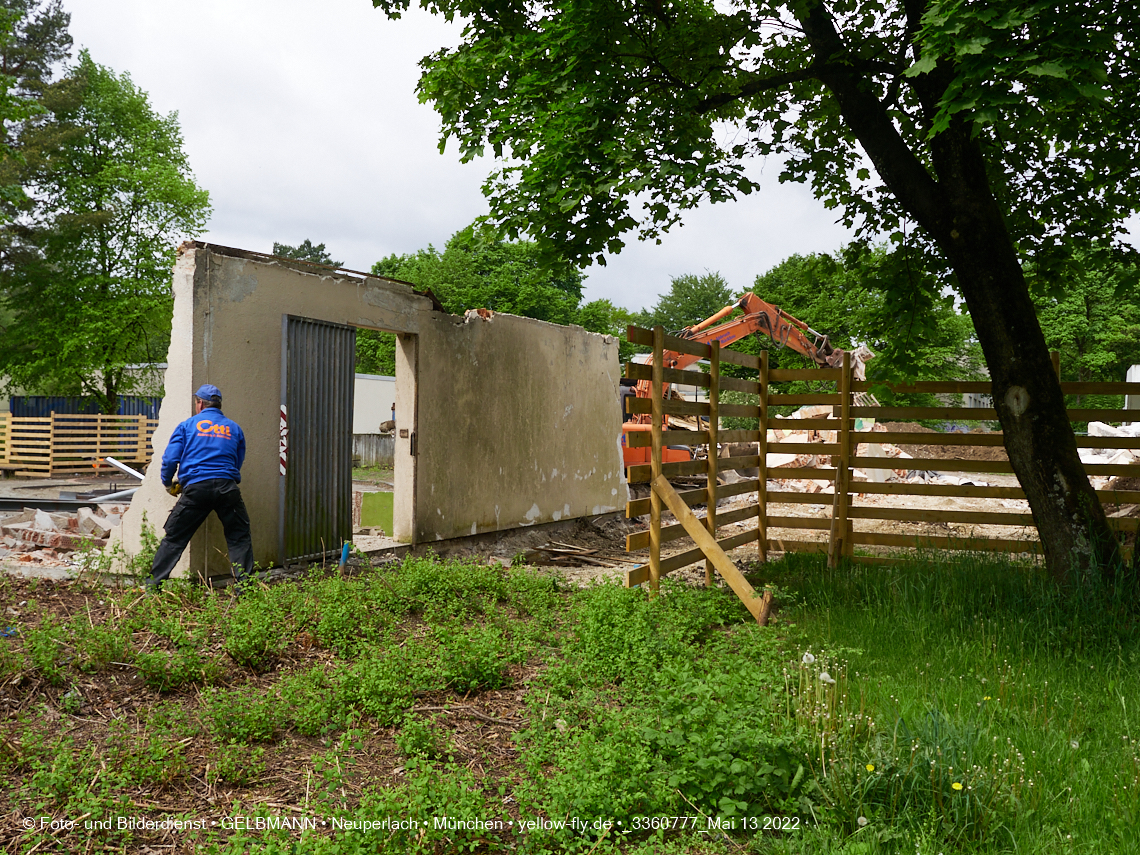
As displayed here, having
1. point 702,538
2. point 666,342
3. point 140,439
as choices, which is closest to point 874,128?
point 666,342

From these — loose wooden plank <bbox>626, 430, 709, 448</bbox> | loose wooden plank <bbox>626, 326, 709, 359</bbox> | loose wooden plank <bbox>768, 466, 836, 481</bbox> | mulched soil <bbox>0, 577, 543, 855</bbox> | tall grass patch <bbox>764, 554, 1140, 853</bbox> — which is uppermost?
loose wooden plank <bbox>626, 326, 709, 359</bbox>

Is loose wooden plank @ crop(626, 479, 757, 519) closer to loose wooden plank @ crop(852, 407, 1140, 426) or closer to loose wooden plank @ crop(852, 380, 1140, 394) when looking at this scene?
loose wooden plank @ crop(852, 407, 1140, 426)

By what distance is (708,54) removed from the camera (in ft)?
27.8

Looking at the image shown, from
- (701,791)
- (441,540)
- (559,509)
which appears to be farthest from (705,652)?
(559,509)

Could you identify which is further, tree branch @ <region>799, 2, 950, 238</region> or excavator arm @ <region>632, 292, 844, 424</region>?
excavator arm @ <region>632, 292, 844, 424</region>

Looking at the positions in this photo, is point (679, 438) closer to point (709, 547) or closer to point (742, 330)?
point (709, 547)

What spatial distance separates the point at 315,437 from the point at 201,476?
5.05ft

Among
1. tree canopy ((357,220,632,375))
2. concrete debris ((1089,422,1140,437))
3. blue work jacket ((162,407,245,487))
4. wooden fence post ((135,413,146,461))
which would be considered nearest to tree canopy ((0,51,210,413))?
wooden fence post ((135,413,146,461))

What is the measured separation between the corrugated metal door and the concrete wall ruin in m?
0.12

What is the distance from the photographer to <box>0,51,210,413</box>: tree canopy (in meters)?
26.4

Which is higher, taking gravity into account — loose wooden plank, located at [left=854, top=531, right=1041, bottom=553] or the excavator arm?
the excavator arm

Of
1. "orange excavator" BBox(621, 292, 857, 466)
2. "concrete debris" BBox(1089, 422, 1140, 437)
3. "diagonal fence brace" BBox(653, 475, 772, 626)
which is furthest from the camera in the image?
"concrete debris" BBox(1089, 422, 1140, 437)

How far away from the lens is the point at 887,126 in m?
7.36

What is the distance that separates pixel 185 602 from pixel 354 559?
7.49 feet
